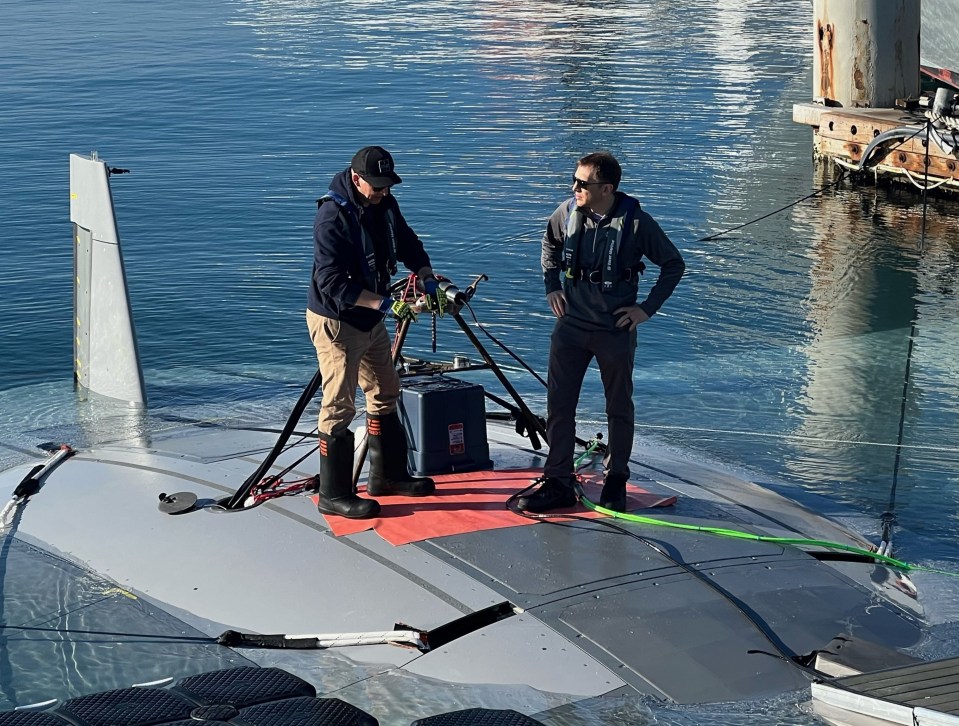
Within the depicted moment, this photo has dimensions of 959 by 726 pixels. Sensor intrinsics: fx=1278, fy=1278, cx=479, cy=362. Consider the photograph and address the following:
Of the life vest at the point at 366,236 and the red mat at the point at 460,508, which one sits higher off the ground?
the life vest at the point at 366,236

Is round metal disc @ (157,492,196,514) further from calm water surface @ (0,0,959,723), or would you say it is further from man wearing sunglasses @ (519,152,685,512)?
calm water surface @ (0,0,959,723)

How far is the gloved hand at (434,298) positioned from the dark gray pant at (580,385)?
0.56m

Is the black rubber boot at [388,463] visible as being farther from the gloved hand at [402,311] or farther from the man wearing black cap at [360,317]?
the gloved hand at [402,311]

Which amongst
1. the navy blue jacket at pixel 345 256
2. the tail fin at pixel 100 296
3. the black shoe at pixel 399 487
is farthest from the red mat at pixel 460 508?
the tail fin at pixel 100 296

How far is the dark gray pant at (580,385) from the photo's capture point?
19.9 ft

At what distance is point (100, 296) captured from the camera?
9.24 metres

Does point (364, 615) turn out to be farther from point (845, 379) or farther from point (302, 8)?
point (302, 8)

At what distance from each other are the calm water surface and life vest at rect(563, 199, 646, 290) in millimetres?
2141

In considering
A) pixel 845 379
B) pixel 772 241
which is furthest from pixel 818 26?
pixel 845 379

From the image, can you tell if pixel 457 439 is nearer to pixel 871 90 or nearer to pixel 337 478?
pixel 337 478

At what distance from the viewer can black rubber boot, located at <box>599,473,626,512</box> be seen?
6.16 metres

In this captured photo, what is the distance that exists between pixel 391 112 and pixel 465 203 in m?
7.65

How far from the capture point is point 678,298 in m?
15.8

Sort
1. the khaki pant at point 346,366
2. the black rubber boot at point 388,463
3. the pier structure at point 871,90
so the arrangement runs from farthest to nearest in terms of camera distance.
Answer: the pier structure at point 871,90 → the black rubber boot at point 388,463 → the khaki pant at point 346,366
